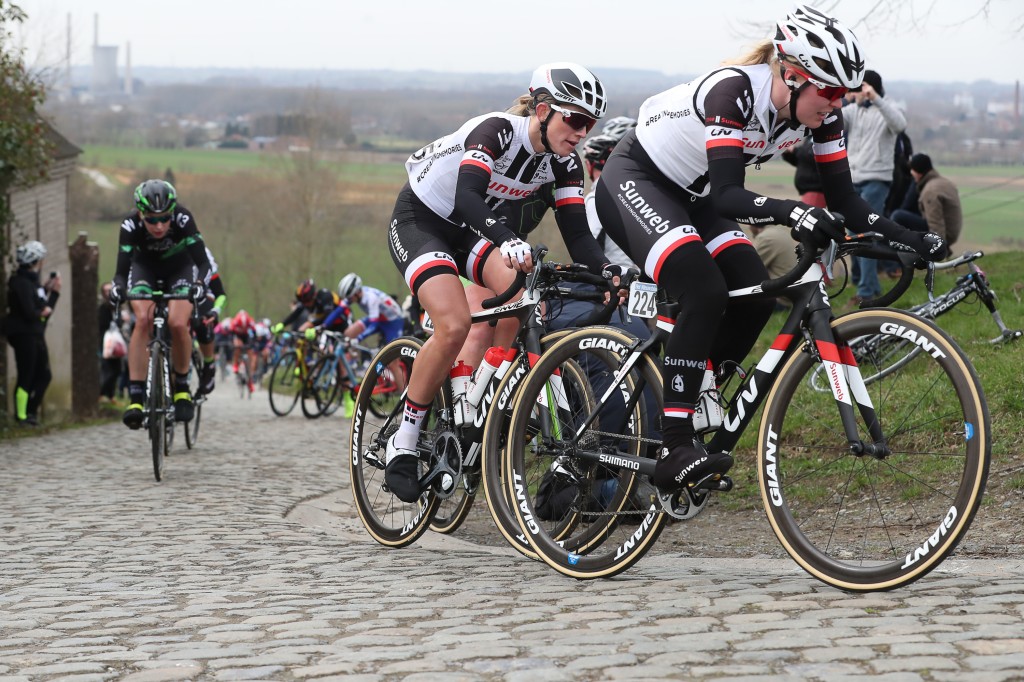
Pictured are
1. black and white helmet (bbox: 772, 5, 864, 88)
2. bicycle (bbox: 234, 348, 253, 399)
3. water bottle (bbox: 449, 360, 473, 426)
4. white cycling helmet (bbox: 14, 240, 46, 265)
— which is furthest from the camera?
bicycle (bbox: 234, 348, 253, 399)

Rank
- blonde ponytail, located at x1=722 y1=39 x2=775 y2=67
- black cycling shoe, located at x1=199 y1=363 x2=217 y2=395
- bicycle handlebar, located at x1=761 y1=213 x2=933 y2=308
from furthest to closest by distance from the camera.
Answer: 1. black cycling shoe, located at x1=199 y1=363 x2=217 y2=395
2. blonde ponytail, located at x1=722 y1=39 x2=775 y2=67
3. bicycle handlebar, located at x1=761 y1=213 x2=933 y2=308

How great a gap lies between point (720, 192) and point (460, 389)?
2076 millimetres

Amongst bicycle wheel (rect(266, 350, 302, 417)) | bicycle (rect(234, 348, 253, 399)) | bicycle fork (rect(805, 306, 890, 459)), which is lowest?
bicycle (rect(234, 348, 253, 399))

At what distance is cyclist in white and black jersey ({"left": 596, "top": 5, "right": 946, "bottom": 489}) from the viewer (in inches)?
191

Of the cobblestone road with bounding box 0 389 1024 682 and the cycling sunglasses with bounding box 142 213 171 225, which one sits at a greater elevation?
the cycling sunglasses with bounding box 142 213 171 225

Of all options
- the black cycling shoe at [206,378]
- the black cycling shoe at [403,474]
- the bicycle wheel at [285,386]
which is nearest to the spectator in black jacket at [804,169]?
the black cycling shoe at [206,378]

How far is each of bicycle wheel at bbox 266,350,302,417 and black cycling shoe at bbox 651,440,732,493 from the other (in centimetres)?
1508

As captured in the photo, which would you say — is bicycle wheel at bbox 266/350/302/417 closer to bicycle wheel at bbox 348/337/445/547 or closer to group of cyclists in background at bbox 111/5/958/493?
bicycle wheel at bbox 348/337/445/547

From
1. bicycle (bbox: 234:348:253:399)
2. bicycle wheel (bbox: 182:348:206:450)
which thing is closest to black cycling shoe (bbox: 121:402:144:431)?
bicycle wheel (bbox: 182:348:206:450)

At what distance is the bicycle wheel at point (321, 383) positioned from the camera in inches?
769

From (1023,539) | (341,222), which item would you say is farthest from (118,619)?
(341,222)

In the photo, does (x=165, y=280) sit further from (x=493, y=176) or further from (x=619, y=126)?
(x=493, y=176)

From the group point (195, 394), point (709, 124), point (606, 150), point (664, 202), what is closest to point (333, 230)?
point (195, 394)

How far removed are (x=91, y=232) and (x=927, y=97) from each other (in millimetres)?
75153
